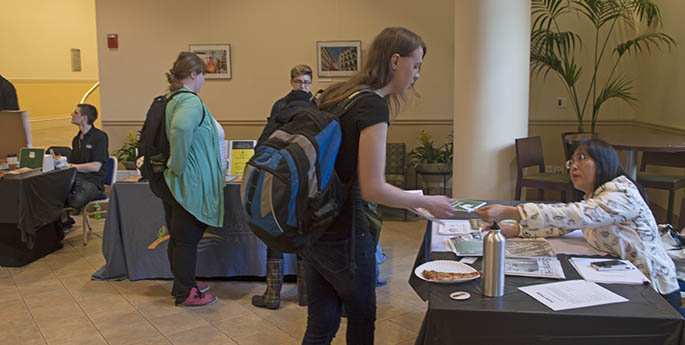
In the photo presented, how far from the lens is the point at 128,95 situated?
7660 millimetres

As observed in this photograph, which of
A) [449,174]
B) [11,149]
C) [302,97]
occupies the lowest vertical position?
[449,174]

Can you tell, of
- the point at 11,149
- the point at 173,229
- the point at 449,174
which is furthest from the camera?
the point at 449,174

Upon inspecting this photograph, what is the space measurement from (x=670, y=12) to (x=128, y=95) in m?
6.16

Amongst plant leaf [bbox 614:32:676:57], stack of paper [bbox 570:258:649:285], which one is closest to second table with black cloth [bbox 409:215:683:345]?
stack of paper [bbox 570:258:649:285]

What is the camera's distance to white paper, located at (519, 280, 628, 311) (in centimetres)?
175

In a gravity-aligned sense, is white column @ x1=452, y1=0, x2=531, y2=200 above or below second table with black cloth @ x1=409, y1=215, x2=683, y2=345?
above

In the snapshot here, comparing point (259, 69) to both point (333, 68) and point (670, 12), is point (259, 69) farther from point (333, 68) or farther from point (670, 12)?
point (670, 12)

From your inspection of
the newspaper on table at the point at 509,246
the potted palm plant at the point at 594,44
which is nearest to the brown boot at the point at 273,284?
the newspaper on table at the point at 509,246

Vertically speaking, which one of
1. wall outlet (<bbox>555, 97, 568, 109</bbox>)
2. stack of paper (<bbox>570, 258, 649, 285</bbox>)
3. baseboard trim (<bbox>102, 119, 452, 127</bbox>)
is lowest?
stack of paper (<bbox>570, 258, 649, 285</bbox>)

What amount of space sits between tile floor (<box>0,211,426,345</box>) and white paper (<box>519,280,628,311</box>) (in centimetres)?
138

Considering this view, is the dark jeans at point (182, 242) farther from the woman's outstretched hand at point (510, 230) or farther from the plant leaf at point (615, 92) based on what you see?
the plant leaf at point (615, 92)

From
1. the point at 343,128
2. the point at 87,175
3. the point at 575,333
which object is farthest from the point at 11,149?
the point at 575,333

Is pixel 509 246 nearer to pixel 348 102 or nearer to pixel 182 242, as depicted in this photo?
pixel 348 102

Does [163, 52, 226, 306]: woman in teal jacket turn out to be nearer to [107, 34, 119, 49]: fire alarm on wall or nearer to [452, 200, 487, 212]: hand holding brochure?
[452, 200, 487, 212]: hand holding brochure
